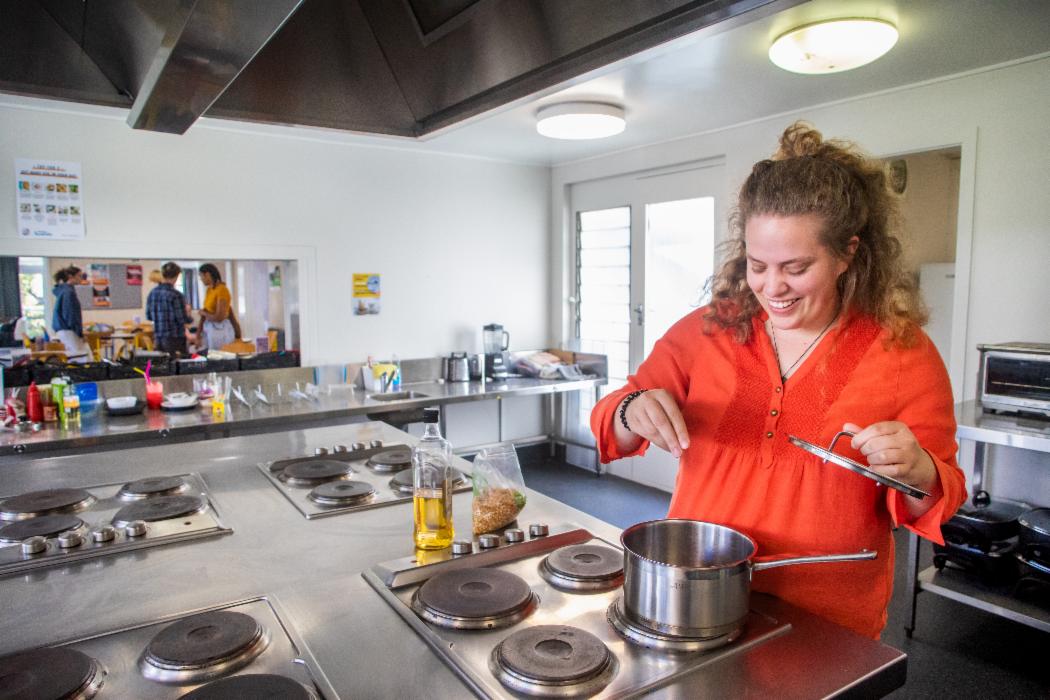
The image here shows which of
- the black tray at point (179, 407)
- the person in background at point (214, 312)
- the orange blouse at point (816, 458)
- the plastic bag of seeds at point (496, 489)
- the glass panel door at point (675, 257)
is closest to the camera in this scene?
the orange blouse at point (816, 458)

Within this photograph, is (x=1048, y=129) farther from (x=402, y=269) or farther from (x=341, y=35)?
(x=402, y=269)

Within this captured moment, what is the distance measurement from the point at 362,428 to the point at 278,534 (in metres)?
1.08

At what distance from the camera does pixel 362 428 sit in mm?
2504

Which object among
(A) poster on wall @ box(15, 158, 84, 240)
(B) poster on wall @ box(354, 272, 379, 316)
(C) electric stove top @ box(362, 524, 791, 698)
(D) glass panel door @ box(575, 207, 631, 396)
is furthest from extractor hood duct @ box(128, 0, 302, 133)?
(D) glass panel door @ box(575, 207, 631, 396)

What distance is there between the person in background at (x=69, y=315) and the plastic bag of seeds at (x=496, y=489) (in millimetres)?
3146

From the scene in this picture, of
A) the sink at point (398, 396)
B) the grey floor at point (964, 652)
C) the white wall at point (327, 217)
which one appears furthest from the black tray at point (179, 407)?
the grey floor at point (964, 652)

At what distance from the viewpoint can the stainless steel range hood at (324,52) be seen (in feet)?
3.32

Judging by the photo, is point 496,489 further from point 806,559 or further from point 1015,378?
point 1015,378

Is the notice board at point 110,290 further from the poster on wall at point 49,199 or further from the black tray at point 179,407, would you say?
the black tray at point 179,407

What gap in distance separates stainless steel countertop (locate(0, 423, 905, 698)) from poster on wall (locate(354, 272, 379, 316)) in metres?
2.75

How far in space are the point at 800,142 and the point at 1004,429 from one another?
79.3 inches

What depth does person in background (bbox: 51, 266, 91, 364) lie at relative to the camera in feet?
11.6

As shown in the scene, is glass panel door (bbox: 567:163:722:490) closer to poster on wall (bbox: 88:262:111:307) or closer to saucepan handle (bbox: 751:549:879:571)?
poster on wall (bbox: 88:262:111:307)

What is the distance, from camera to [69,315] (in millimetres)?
3582
